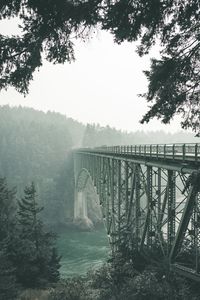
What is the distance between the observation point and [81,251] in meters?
59.3

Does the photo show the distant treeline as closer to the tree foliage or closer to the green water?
the green water

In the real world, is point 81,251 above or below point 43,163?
below

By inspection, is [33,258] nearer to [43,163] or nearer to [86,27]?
[86,27]

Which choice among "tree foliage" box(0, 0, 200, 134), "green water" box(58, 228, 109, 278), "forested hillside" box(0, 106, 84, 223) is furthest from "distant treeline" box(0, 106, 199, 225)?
"tree foliage" box(0, 0, 200, 134)

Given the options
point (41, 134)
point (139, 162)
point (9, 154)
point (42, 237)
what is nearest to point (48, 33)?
point (139, 162)

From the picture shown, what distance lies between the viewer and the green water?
49.5 meters

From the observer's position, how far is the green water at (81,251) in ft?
162

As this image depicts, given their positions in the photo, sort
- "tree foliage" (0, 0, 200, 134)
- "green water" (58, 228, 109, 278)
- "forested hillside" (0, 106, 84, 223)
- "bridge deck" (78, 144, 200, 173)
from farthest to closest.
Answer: "forested hillside" (0, 106, 84, 223)
"green water" (58, 228, 109, 278)
"bridge deck" (78, 144, 200, 173)
"tree foliage" (0, 0, 200, 134)

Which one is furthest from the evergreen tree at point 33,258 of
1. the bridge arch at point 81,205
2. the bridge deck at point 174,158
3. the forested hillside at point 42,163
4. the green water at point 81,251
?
the forested hillside at point 42,163

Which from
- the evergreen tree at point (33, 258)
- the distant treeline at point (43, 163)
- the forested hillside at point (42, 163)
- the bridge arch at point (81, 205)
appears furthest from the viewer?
the forested hillside at point (42, 163)

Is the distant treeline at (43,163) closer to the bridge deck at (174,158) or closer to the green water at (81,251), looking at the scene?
the green water at (81,251)

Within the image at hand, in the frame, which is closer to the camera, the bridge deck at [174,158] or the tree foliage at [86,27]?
the tree foliage at [86,27]

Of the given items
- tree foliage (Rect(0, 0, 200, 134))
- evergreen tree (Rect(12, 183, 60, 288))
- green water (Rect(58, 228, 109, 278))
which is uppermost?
tree foliage (Rect(0, 0, 200, 134))

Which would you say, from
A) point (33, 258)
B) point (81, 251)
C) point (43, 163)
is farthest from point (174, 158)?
point (43, 163)
